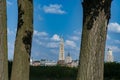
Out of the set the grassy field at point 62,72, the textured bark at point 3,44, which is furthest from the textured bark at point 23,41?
the grassy field at point 62,72

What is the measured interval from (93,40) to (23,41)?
5.51 m

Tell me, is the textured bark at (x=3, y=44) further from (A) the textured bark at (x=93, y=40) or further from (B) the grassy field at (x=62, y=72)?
(B) the grassy field at (x=62, y=72)

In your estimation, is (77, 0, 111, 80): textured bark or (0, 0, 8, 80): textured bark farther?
(0, 0, 8, 80): textured bark

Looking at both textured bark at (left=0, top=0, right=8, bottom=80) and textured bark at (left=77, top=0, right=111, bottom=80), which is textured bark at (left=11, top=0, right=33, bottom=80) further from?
textured bark at (left=77, top=0, right=111, bottom=80)

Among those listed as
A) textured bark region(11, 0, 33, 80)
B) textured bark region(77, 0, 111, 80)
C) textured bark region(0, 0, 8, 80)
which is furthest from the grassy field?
textured bark region(77, 0, 111, 80)

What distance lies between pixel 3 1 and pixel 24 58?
2.26 m

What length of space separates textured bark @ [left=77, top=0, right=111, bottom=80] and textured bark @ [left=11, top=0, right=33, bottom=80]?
5119 mm

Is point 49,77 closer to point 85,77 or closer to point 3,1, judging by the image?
point 3,1

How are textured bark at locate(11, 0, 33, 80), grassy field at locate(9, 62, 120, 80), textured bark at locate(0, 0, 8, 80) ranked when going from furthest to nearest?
grassy field at locate(9, 62, 120, 80), textured bark at locate(11, 0, 33, 80), textured bark at locate(0, 0, 8, 80)

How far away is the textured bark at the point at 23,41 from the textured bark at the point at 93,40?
5119 millimetres

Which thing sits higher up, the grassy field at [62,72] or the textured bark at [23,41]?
the textured bark at [23,41]

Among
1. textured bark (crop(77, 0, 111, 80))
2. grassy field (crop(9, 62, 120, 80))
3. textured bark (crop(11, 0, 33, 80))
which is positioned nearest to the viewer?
textured bark (crop(77, 0, 111, 80))

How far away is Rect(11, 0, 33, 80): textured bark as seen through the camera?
43.2 feet

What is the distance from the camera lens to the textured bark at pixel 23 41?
13.2 metres
